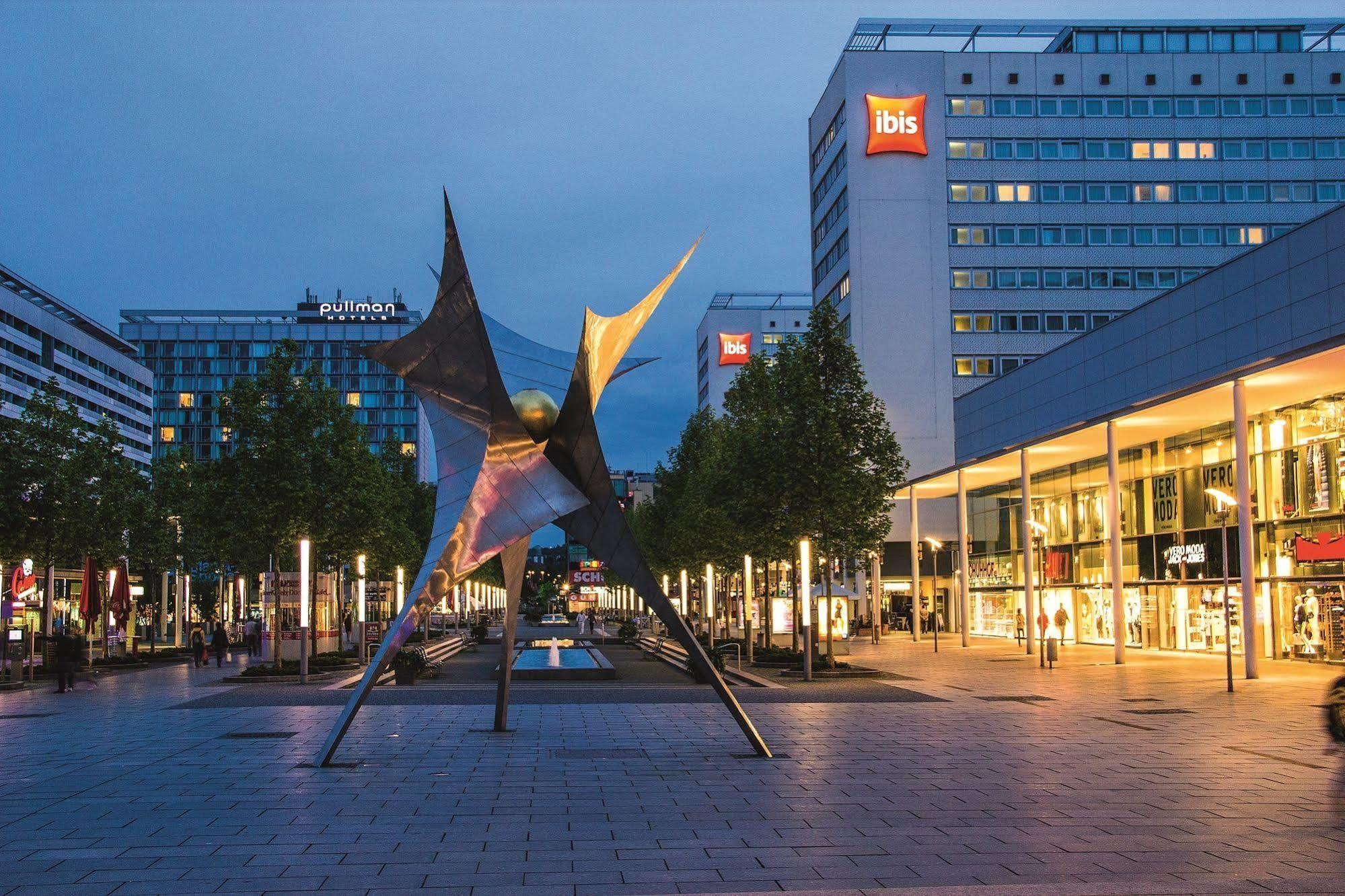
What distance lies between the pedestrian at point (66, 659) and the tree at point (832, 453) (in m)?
19.5

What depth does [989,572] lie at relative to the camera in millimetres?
63375

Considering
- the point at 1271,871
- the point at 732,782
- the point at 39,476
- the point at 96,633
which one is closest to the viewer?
the point at 1271,871

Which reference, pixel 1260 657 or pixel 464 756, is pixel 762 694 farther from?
pixel 1260 657

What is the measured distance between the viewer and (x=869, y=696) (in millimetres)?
28203

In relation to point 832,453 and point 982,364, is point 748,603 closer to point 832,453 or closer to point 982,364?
point 832,453

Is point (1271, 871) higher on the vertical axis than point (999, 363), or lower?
lower

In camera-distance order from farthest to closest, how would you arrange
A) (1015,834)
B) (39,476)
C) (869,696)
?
(39,476) → (869,696) → (1015,834)

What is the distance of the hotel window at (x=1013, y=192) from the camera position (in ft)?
271

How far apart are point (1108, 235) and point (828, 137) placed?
67.8ft

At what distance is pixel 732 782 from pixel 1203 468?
106 feet

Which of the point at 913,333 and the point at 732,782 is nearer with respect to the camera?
the point at 732,782

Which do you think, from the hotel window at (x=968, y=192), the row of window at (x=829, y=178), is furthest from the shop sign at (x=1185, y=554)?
the row of window at (x=829, y=178)

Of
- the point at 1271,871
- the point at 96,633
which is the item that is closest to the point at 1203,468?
the point at 1271,871

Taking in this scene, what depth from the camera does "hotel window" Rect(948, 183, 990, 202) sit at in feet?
270
